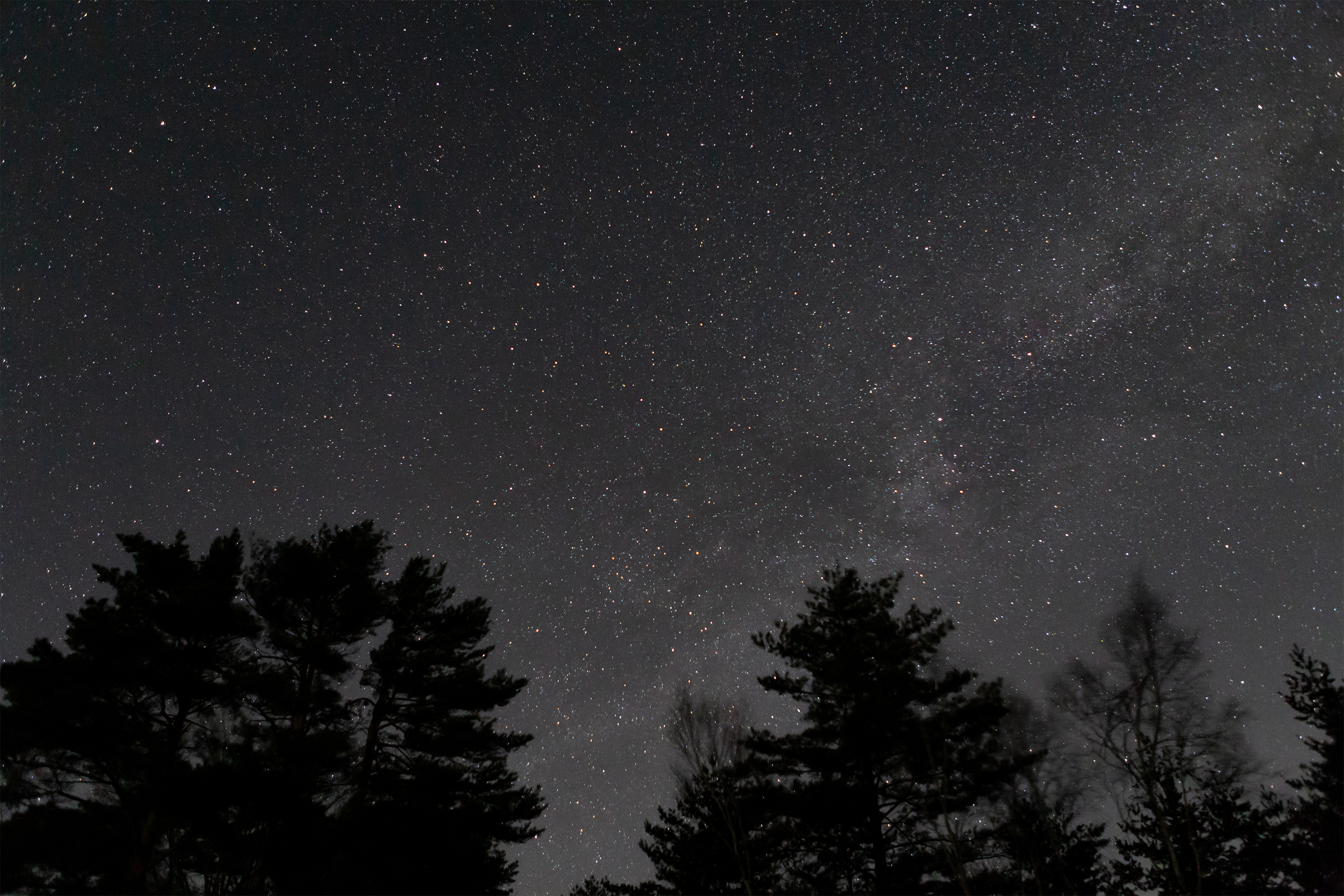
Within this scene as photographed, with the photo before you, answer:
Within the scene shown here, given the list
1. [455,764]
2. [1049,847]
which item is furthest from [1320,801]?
[455,764]

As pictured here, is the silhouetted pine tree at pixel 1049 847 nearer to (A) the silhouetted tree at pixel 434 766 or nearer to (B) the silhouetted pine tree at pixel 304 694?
(A) the silhouetted tree at pixel 434 766

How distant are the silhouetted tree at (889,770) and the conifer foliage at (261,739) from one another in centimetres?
732

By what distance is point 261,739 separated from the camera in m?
17.6

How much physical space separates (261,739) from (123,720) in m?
2.81

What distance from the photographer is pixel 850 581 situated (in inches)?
924

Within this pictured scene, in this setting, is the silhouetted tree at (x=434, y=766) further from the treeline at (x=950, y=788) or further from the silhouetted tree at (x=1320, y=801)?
the silhouetted tree at (x=1320, y=801)

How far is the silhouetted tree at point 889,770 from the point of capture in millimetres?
19219

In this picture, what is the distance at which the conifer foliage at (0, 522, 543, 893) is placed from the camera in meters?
16.1

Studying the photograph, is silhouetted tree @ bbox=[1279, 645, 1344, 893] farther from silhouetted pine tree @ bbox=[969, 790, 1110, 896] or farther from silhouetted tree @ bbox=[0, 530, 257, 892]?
silhouetted tree @ bbox=[0, 530, 257, 892]

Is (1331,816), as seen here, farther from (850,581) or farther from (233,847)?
(233,847)

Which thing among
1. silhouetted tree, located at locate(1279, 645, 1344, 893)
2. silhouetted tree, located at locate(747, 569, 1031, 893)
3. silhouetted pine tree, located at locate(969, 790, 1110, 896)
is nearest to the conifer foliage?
silhouetted tree, located at locate(747, 569, 1031, 893)

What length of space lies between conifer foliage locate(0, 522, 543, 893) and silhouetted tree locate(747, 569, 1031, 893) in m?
7.32

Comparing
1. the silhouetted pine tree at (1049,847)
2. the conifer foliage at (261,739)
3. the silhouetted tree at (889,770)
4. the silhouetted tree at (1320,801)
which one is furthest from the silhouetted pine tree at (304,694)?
the silhouetted tree at (1320,801)

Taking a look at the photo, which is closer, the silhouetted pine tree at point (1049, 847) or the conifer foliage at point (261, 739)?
the conifer foliage at point (261, 739)
